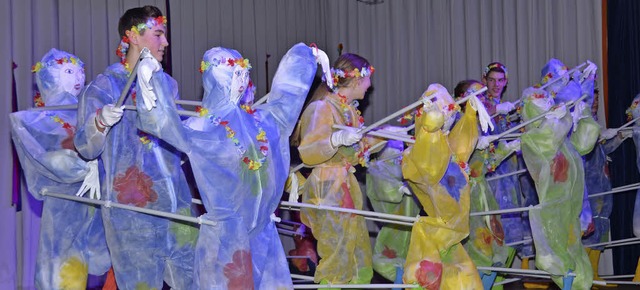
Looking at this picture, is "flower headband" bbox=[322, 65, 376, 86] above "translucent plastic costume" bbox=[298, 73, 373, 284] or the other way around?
above

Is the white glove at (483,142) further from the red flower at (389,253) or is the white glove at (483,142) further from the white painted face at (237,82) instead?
the white painted face at (237,82)

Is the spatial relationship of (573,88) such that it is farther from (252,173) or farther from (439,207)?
(252,173)

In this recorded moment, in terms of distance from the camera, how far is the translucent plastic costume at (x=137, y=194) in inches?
148

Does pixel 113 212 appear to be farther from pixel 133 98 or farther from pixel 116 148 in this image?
pixel 133 98

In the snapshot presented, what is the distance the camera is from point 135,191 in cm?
382

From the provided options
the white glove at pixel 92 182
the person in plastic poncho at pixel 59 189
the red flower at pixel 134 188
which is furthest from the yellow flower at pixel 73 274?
the red flower at pixel 134 188

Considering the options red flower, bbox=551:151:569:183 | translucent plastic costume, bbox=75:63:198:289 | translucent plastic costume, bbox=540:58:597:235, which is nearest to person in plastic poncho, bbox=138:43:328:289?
translucent plastic costume, bbox=75:63:198:289

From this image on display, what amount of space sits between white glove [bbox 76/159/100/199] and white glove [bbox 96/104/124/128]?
1.23ft

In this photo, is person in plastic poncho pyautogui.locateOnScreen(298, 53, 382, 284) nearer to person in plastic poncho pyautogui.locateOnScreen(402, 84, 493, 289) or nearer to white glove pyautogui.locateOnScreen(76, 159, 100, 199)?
person in plastic poncho pyautogui.locateOnScreen(402, 84, 493, 289)

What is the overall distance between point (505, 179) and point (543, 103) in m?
1.07

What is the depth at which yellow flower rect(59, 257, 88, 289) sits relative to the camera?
13.5 feet

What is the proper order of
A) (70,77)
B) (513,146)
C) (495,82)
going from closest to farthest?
(70,77)
(513,146)
(495,82)

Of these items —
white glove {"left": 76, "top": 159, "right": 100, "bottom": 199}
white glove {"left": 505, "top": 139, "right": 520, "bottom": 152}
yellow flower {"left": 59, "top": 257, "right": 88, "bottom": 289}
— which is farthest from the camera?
white glove {"left": 505, "top": 139, "right": 520, "bottom": 152}

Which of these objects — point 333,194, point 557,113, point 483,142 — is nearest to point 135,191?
point 333,194
